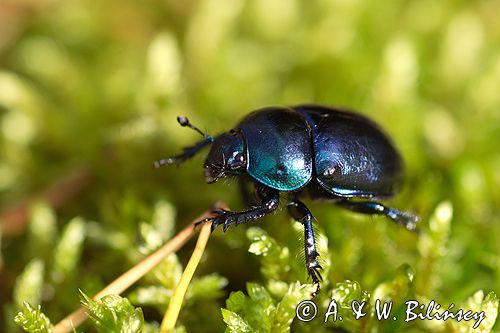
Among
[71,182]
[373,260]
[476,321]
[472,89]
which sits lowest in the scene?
[71,182]

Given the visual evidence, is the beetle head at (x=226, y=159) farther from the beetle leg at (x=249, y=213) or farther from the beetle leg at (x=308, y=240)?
the beetle leg at (x=308, y=240)

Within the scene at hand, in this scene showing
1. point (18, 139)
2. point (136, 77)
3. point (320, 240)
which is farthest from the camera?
point (136, 77)

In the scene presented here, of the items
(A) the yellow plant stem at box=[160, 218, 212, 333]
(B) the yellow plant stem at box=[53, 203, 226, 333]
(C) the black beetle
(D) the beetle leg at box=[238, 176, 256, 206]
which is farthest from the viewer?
(D) the beetle leg at box=[238, 176, 256, 206]

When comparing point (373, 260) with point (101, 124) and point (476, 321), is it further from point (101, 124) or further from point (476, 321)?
point (101, 124)

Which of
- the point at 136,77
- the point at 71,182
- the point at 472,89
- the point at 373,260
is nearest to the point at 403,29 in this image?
the point at 472,89

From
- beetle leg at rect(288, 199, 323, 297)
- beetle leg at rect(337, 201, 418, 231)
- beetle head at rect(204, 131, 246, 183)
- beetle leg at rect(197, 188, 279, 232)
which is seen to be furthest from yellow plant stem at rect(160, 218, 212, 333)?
beetle leg at rect(337, 201, 418, 231)

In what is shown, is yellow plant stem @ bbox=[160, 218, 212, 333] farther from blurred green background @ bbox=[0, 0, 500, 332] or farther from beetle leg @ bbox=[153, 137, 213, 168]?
beetle leg @ bbox=[153, 137, 213, 168]
